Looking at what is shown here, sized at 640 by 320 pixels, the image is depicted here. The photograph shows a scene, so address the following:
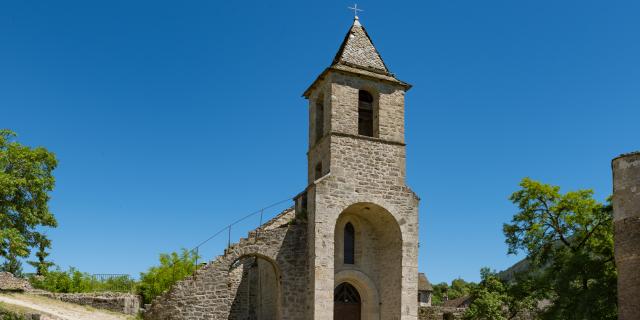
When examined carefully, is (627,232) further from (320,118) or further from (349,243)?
Answer: (320,118)

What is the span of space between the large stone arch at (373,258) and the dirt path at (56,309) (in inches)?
327

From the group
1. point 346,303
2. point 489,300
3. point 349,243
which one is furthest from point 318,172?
point 489,300

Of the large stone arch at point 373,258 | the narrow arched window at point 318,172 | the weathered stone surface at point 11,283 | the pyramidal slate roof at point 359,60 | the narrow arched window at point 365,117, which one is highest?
the pyramidal slate roof at point 359,60

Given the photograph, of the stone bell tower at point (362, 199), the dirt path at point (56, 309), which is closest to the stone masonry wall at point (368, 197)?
the stone bell tower at point (362, 199)

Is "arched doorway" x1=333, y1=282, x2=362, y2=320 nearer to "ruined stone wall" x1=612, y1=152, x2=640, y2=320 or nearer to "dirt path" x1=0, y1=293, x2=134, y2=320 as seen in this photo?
"dirt path" x1=0, y1=293, x2=134, y2=320

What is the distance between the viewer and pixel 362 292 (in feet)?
82.1

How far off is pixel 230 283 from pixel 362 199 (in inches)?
223

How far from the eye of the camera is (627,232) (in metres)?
20.7

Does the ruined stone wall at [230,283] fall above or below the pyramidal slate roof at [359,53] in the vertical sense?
below

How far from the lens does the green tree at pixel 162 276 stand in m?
35.5

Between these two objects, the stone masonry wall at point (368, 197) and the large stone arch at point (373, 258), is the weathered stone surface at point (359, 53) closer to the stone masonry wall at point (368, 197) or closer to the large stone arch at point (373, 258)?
the stone masonry wall at point (368, 197)

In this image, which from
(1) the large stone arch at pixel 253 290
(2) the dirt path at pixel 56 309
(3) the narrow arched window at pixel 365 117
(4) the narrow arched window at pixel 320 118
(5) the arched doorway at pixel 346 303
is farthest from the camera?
(4) the narrow arched window at pixel 320 118

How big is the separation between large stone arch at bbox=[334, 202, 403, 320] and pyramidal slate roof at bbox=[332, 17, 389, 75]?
18.7 feet

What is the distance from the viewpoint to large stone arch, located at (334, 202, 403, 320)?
79.7ft
